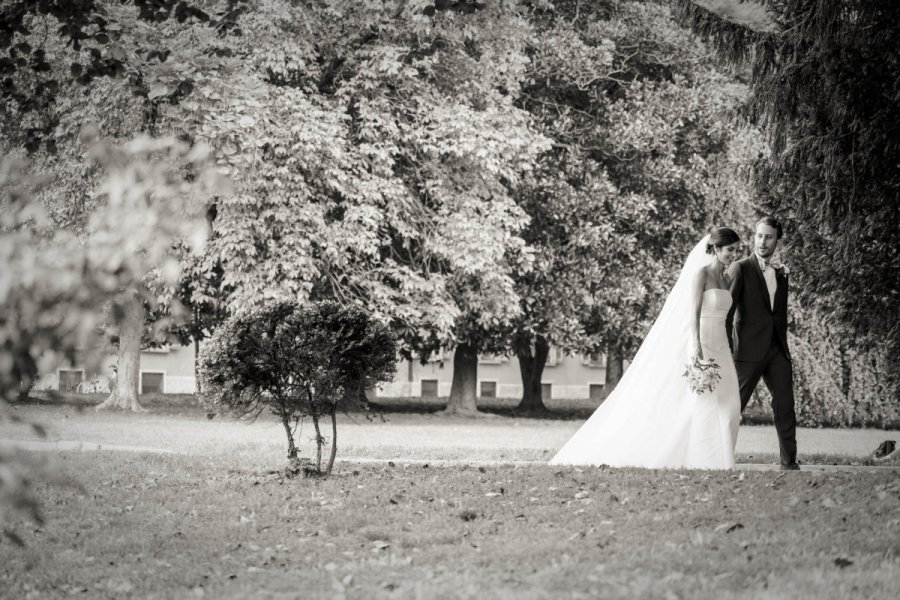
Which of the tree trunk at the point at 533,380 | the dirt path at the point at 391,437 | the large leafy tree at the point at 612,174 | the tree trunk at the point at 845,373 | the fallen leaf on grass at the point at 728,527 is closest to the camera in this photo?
the fallen leaf on grass at the point at 728,527

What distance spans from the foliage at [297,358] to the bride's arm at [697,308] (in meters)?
3.00

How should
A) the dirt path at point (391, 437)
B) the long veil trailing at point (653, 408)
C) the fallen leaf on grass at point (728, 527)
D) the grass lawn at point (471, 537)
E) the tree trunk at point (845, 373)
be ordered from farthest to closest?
the tree trunk at point (845, 373) < the dirt path at point (391, 437) < the long veil trailing at point (653, 408) < the fallen leaf on grass at point (728, 527) < the grass lawn at point (471, 537)

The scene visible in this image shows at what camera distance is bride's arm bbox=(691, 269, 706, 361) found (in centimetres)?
1041

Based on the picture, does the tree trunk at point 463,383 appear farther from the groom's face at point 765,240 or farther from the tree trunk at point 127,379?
the groom's face at point 765,240

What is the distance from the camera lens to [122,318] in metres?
3.68

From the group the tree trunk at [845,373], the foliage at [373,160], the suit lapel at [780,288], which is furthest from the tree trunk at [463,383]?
the suit lapel at [780,288]

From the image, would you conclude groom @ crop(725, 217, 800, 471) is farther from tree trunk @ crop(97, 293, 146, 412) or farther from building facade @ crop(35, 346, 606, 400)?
building facade @ crop(35, 346, 606, 400)

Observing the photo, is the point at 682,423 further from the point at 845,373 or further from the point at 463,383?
the point at 845,373

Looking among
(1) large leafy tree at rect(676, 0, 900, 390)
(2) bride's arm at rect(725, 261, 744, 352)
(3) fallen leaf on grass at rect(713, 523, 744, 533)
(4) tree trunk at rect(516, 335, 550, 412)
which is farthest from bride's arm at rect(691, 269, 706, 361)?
(4) tree trunk at rect(516, 335, 550, 412)

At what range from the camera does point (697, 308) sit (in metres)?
10.5

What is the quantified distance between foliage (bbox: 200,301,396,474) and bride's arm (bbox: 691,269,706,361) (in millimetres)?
3003

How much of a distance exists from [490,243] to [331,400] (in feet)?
42.7

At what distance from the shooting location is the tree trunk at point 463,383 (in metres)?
28.6

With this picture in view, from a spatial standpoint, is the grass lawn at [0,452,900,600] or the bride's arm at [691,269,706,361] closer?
the grass lawn at [0,452,900,600]
